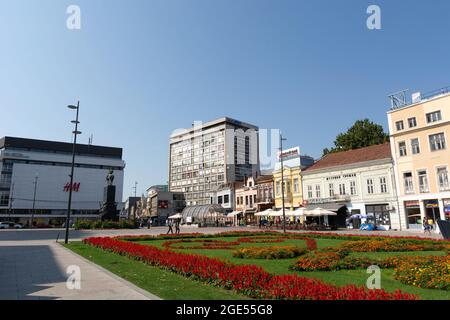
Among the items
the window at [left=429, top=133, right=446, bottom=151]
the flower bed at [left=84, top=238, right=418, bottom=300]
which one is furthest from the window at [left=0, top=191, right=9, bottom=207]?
the window at [left=429, top=133, right=446, bottom=151]

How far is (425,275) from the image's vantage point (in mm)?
8602

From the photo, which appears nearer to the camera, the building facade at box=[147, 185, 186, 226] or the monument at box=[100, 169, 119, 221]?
the monument at box=[100, 169, 119, 221]

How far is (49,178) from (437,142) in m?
114

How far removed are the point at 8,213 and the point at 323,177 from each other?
98097mm

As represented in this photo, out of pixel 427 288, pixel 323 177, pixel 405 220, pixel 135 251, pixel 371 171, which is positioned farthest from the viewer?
pixel 323 177

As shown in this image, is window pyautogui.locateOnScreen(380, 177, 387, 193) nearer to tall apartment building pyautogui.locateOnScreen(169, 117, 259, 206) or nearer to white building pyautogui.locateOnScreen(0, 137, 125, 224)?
tall apartment building pyautogui.locateOnScreen(169, 117, 259, 206)

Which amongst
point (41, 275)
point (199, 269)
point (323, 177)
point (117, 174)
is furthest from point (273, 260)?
point (117, 174)

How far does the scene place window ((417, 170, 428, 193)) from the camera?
3809cm

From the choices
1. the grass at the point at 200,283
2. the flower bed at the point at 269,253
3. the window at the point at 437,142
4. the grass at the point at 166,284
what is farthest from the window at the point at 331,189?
the grass at the point at 166,284

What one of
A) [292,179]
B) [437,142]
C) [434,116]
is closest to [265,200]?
[292,179]

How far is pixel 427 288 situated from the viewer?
825cm

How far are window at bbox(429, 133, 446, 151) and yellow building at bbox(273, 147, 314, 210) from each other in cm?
2009
